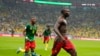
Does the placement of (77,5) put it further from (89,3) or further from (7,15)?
(7,15)

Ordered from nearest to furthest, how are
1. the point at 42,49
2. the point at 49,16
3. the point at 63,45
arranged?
the point at 63,45 → the point at 42,49 → the point at 49,16

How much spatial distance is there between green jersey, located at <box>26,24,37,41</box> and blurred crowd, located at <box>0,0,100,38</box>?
59.2 meters

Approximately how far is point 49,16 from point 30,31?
216 ft

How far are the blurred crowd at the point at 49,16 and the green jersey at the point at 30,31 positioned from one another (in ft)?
194

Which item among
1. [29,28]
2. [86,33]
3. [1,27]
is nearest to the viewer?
[29,28]

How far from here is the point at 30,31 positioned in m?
16.7

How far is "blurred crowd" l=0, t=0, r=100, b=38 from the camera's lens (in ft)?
255

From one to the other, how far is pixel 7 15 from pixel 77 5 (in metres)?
16.6

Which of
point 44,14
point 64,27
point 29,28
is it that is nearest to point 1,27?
point 44,14

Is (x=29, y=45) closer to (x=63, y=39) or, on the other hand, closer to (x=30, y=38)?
(x=30, y=38)

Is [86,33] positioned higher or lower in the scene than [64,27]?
lower

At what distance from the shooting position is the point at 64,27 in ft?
39.6

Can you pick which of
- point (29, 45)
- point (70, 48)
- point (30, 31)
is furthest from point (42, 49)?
point (70, 48)

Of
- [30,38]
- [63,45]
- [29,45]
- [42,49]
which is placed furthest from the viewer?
[42,49]
